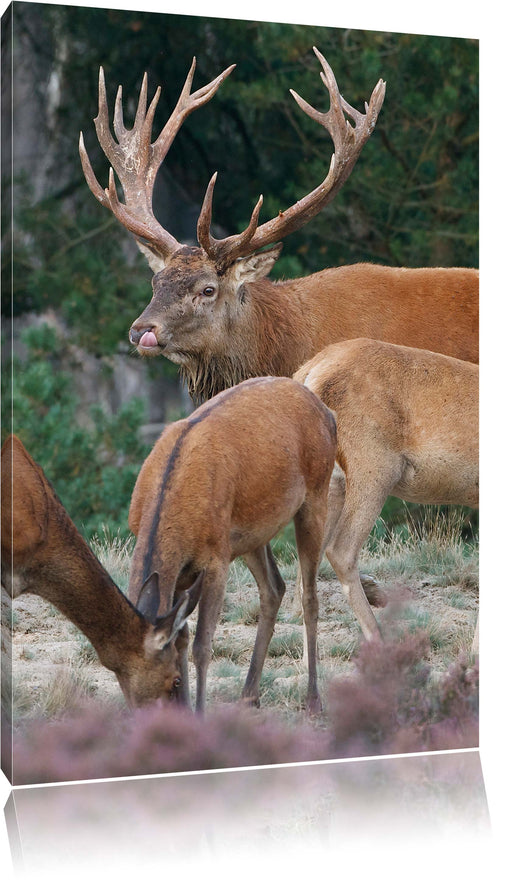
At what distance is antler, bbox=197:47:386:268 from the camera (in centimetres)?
683

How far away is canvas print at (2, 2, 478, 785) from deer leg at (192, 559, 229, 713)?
0.01m

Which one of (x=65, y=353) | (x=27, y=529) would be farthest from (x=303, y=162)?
(x=27, y=529)

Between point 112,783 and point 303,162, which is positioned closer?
point 112,783

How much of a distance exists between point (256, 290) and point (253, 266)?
0.40 metres

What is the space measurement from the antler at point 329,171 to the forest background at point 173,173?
8.5 inches

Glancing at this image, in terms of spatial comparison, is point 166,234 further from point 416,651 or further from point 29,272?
point 416,651

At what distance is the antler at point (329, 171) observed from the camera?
22.4 feet

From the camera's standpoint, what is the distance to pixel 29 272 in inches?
289

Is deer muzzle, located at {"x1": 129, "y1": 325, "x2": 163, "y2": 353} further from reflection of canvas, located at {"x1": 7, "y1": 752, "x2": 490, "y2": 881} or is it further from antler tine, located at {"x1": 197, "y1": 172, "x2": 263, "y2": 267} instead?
reflection of canvas, located at {"x1": 7, "y1": 752, "x2": 490, "y2": 881}

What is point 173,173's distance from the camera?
24.8 ft

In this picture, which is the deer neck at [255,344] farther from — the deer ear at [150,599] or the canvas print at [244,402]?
the deer ear at [150,599]

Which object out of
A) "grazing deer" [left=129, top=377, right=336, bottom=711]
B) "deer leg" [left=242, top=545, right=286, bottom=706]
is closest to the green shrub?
"grazing deer" [left=129, top=377, right=336, bottom=711]

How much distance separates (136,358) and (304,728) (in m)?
3.79

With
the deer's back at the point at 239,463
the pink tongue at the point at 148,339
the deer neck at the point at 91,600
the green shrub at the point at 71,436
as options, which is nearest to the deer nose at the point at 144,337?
the pink tongue at the point at 148,339
